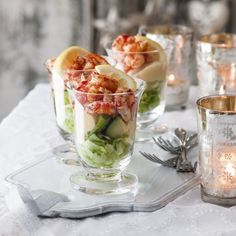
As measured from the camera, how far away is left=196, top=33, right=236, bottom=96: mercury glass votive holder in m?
1.49

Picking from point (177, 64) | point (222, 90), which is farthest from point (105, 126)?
point (177, 64)

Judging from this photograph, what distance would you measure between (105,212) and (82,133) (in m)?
0.13

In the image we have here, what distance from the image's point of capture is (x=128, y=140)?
41.4 inches

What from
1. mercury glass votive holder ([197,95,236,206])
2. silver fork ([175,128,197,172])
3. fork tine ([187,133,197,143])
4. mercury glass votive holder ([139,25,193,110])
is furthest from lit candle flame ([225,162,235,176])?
mercury glass votive holder ([139,25,193,110])

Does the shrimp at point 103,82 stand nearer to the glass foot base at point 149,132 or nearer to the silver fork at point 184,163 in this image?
the silver fork at point 184,163

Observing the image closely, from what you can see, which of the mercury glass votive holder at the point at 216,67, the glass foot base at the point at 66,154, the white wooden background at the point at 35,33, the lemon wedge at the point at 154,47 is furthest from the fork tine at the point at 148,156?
the white wooden background at the point at 35,33

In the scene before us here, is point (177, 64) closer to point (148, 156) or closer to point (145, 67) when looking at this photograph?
point (145, 67)

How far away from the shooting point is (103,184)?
3.55 ft

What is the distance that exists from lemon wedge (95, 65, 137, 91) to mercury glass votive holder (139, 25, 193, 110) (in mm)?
503

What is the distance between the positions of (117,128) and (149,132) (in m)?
0.36

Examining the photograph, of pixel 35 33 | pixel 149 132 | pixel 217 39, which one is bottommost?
pixel 35 33

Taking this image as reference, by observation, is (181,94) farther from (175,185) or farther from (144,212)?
(144,212)

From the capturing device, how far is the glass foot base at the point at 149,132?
1.34m

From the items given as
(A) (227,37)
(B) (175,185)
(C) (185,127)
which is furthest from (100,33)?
(B) (175,185)
